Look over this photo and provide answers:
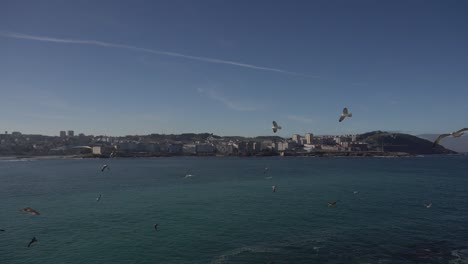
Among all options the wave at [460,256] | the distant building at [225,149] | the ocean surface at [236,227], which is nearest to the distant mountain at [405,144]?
the distant building at [225,149]

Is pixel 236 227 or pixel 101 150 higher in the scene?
pixel 101 150

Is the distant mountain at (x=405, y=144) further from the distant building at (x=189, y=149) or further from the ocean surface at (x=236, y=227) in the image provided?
the ocean surface at (x=236, y=227)

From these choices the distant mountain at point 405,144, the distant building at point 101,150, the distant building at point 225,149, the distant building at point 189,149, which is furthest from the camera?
the distant mountain at point 405,144

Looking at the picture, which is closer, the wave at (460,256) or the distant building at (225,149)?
the wave at (460,256)

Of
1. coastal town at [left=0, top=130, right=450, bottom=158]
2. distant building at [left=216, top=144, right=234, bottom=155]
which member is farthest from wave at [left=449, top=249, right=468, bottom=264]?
distant building at [left=216, top=144, right=234, bottom=155]

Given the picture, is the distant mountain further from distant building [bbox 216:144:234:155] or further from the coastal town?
distant building [bbox 216:144:234:155]

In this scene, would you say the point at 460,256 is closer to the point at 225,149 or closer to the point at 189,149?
the point at 225,149

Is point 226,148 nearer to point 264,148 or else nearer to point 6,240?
point 264,148

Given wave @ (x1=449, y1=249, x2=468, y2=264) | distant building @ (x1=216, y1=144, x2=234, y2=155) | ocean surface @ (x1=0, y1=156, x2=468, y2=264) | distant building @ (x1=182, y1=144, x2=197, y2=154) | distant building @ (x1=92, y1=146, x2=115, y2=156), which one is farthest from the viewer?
distant building @ (x1=216, y1=144, x2=234, y2=155)

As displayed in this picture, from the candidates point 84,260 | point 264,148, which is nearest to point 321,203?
point 84,260

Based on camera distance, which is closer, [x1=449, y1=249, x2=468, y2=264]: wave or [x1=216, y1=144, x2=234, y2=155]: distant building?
[x1=449, y1=249, x2=468, y2=264]: wave

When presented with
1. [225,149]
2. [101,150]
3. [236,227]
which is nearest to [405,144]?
[225,149]
